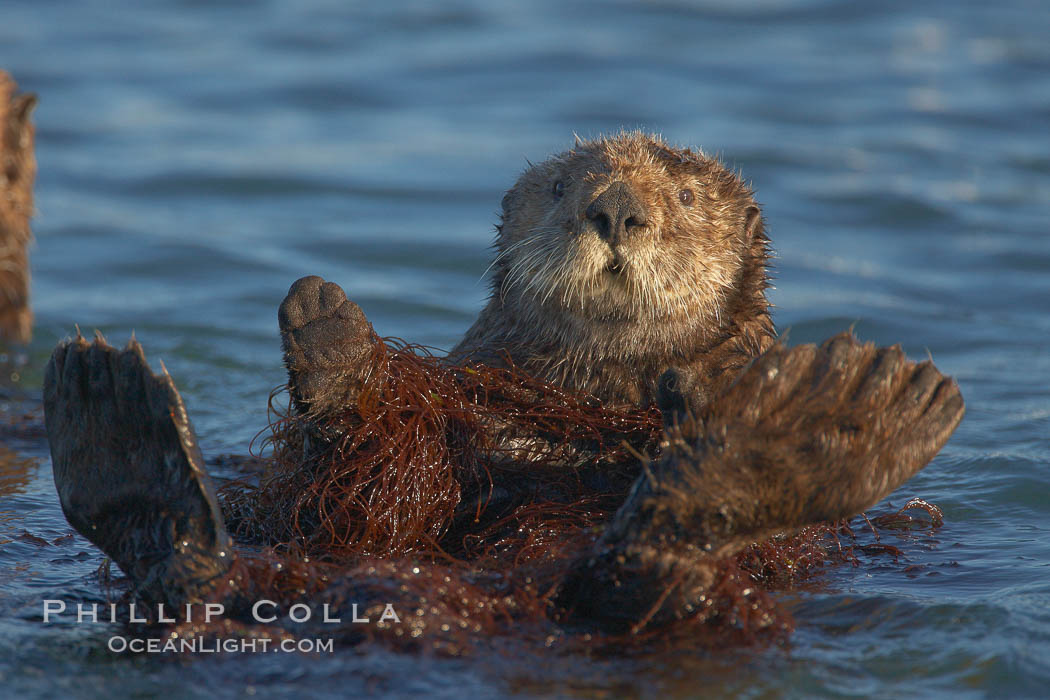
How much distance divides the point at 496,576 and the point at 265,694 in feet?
2.54

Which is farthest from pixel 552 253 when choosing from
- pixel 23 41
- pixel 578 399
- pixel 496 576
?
pixel 23 41

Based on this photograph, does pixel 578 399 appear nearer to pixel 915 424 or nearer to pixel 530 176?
pixel 530 176

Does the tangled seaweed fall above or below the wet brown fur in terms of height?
below

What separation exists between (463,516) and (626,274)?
0.96 meters

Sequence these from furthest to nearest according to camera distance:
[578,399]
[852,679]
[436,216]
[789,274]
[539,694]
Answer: [436,216], [789,274], [578,399], [852,679], [539,694]

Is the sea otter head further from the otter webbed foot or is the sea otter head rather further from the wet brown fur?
the wet brown fur

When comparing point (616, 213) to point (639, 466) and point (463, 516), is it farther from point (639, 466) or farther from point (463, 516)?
point (463, 516)

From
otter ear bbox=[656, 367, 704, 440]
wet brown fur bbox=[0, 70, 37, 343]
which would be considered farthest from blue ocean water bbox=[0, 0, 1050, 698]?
otter ear bbox=[656, 367, 704, 440]

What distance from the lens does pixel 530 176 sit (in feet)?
15.5

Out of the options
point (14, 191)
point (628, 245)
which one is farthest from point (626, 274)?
point (14, 191)

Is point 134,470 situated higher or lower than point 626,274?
lower

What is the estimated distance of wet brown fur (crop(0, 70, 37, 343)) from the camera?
23.3ft

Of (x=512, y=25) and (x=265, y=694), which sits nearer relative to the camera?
(x=265, y=694)

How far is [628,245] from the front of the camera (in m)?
3.96
